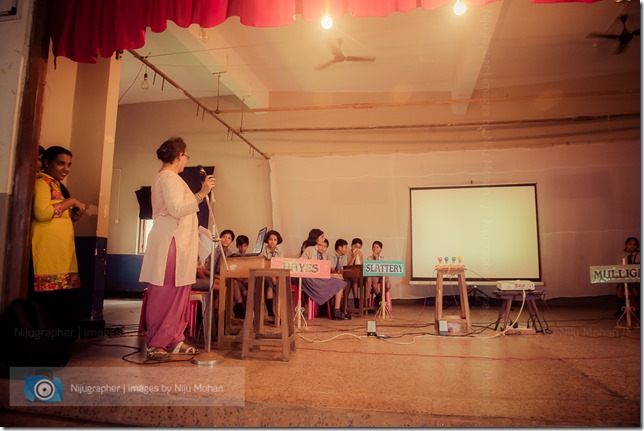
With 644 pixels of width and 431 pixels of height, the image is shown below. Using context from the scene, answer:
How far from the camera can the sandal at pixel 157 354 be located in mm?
2922

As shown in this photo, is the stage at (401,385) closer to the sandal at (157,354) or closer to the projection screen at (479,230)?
the sandal at (157,354)

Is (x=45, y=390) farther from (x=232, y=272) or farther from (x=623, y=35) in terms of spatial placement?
(x=623, y=35)

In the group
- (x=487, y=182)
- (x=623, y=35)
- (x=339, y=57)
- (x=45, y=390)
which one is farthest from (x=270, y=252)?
(x=623, y=35)

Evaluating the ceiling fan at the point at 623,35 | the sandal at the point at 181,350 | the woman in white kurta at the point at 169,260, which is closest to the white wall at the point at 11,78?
the woman in white kurta at the point at 169,260

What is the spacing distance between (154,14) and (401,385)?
293 cm

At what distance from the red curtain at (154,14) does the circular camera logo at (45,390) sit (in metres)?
2.24

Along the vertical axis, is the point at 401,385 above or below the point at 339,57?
below

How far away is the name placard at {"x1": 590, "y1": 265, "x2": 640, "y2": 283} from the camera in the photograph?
4.46 m

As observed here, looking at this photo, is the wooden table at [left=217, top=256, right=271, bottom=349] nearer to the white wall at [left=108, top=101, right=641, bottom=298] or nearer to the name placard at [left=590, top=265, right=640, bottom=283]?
the name placard at [left=590, top=265, right=640, bottom=283]

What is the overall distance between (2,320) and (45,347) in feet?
1.15

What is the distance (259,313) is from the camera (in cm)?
338

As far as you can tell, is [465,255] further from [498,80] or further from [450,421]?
[450,421]

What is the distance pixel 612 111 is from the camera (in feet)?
24.4

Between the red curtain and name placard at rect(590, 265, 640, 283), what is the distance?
2.99m
